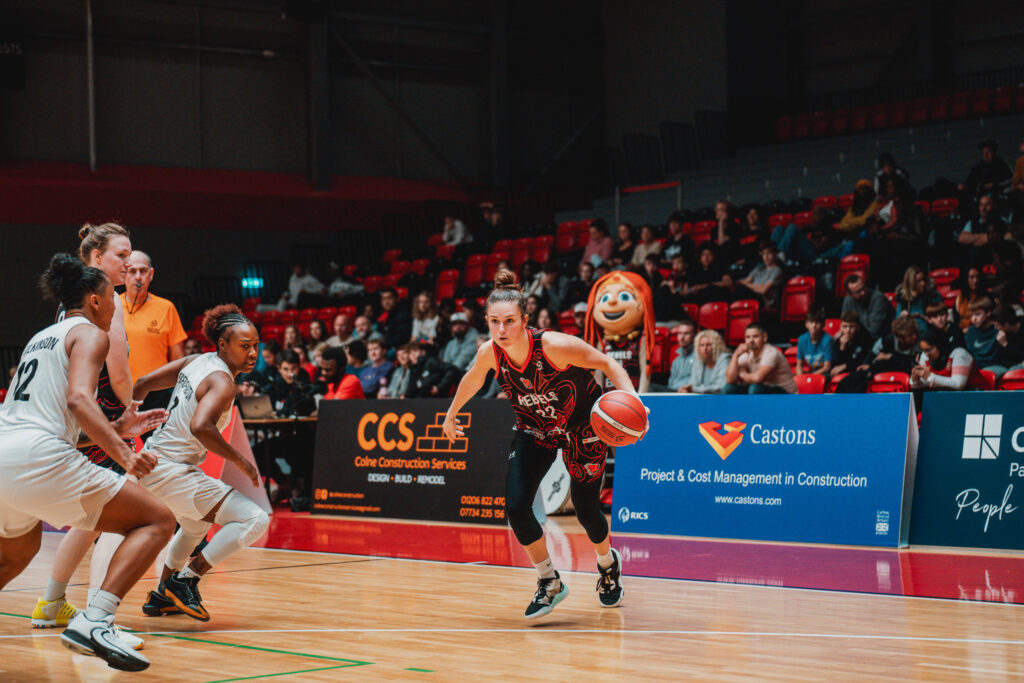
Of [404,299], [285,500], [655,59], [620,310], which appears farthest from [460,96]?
[620,310]

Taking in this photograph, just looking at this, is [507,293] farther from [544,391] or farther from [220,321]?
[220,321]

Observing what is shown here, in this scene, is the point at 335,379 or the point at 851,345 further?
the point at 335,379

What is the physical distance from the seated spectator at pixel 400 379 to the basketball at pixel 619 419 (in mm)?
8265

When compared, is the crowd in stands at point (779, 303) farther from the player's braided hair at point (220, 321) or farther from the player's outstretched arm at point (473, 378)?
the player's braided hair at point (220, 321)

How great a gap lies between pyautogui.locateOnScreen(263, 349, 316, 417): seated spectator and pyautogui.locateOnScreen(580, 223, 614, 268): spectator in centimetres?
443

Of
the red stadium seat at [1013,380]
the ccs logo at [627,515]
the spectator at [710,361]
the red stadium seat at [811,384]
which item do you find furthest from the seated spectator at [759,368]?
the red stadium seat at [1013,380]

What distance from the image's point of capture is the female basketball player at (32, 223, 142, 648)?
559 centimetres

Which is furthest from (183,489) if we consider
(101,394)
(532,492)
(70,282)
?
(532,492)

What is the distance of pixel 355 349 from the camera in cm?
1442

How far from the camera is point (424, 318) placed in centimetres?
1593

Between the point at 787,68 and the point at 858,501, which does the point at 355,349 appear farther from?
the point at 787,68

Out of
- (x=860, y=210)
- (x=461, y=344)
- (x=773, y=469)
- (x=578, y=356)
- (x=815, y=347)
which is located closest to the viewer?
(x=578, y=356)

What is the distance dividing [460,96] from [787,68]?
23.0 feet

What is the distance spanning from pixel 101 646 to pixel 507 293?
2525mm
